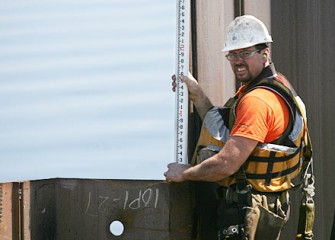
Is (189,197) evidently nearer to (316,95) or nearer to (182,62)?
(182,62)

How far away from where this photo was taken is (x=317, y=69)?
202 inches

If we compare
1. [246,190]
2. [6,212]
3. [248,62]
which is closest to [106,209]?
[6,212]

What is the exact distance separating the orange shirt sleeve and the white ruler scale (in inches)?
15.9

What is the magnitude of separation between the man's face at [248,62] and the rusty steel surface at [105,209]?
0.70 metres

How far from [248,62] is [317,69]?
1639 mm

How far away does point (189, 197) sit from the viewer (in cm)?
377

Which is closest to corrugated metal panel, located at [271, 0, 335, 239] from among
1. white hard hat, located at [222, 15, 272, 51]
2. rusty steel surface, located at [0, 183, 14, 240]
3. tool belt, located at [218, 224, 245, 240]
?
white hard hat, located at [222, 15, 272, 51]

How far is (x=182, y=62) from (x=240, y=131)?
615mm

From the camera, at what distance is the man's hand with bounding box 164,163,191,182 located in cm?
353

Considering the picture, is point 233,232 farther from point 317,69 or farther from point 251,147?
point 317,69

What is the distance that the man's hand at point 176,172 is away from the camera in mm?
3527

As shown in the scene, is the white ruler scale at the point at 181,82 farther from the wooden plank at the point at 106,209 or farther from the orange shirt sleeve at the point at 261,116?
the orange shirt sleeve at the point at 261,116

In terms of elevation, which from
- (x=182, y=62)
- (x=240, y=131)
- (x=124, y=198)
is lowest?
(x=124, y=198)

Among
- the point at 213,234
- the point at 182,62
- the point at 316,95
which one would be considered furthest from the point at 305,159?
the point at 316,95
